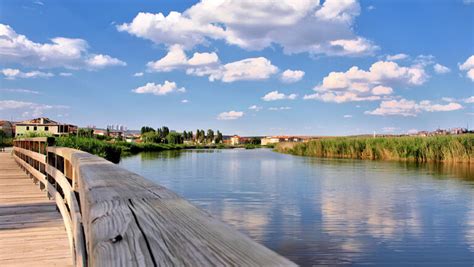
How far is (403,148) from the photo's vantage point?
24234mm

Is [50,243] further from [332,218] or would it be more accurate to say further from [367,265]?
[332,218]

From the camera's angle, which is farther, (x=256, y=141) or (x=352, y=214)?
(x=256, y=141)

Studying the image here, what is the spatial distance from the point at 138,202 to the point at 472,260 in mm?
6215

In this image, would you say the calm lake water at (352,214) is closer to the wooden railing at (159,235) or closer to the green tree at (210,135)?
the wooden railing at (159,235)

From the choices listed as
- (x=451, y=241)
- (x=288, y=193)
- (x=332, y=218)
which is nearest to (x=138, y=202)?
(x=451, y=241)

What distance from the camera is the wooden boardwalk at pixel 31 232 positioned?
354 cm

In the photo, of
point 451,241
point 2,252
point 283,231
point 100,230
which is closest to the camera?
point 100,230

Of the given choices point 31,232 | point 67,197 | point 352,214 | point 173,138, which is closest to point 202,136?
point 173,138

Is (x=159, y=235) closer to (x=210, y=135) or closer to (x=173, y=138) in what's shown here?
(x=173, y=138)

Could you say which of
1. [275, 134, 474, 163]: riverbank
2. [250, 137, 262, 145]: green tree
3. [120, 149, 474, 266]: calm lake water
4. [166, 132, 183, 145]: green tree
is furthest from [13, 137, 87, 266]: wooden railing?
[250, 137, 262, 145]: green tree

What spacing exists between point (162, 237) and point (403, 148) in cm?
2522

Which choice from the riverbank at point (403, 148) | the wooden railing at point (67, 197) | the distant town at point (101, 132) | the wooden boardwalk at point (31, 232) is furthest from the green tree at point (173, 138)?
the wooden boardwalk at point (31, 232)

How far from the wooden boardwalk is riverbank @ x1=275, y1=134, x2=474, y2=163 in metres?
20.2

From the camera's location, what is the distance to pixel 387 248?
6.60 metres
